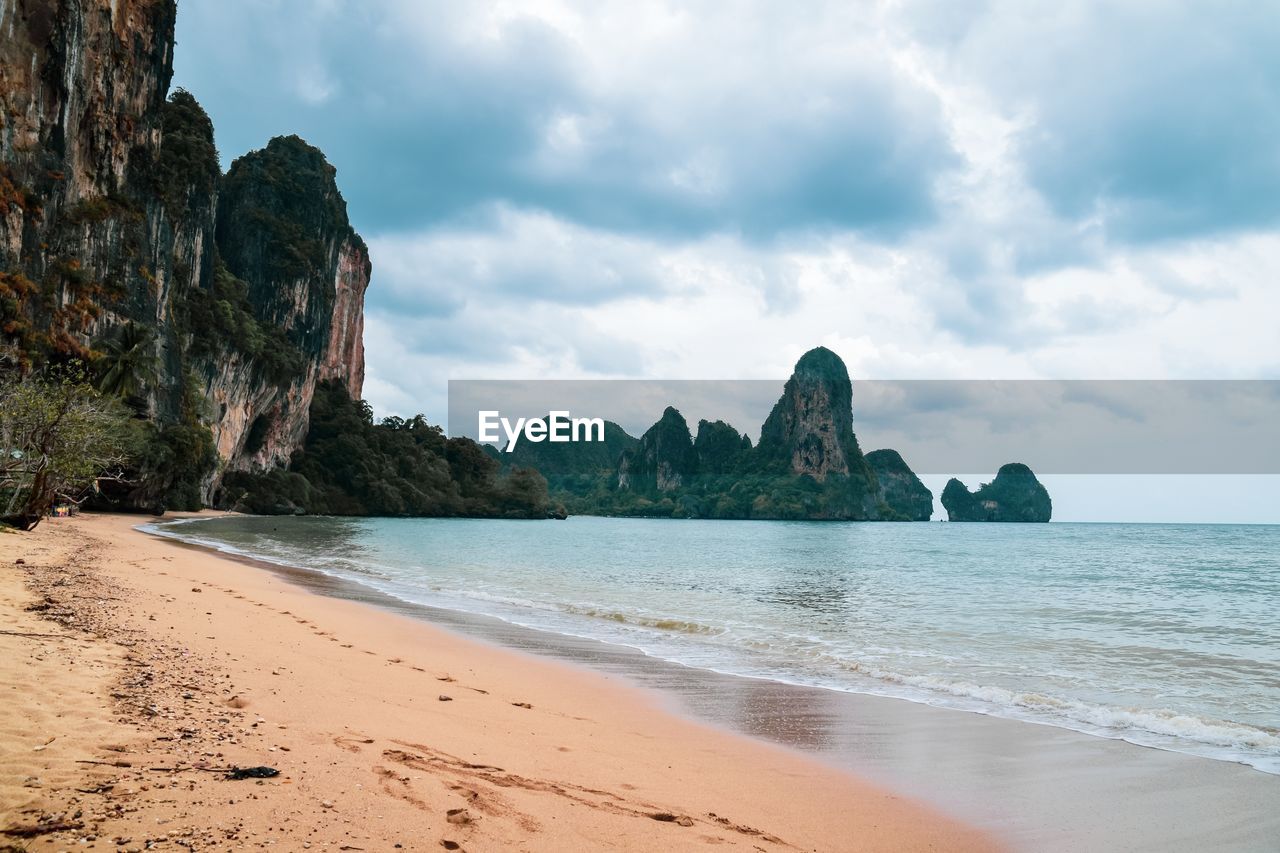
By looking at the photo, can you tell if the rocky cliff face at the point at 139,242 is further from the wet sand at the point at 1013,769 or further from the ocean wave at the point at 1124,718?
the ocean wave at the point at 1124,718

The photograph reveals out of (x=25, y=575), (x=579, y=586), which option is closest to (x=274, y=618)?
(x=25, y=575)

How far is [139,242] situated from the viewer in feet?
162

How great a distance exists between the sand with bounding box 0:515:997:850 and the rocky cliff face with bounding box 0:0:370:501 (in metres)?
24.5

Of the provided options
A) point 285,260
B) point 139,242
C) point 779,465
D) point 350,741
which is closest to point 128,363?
point 139,242

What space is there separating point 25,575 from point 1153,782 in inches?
528

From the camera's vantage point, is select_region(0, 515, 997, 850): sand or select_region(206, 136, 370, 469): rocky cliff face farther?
select_region(206, 136, 370, 469): rocky cliff face

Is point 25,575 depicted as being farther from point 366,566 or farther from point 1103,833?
point 366,566

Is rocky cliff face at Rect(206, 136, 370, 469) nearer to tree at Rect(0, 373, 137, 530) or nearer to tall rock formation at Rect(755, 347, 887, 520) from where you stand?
tree at Rect(0, 373, 137, 530)

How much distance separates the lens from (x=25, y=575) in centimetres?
1045

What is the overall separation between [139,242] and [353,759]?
2214 inches

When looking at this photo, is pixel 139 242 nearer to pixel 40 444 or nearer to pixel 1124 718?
pixel 40 444

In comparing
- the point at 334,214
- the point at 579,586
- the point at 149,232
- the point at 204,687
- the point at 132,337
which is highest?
the point at 334,214

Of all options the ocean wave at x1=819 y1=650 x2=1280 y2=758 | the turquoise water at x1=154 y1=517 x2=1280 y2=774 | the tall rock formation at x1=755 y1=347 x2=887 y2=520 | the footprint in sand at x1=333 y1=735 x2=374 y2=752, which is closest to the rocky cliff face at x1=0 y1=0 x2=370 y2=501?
the turquoise water at x1=154 y1=517 x2=1280 y2=774

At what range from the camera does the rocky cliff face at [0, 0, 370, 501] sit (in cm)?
3641
